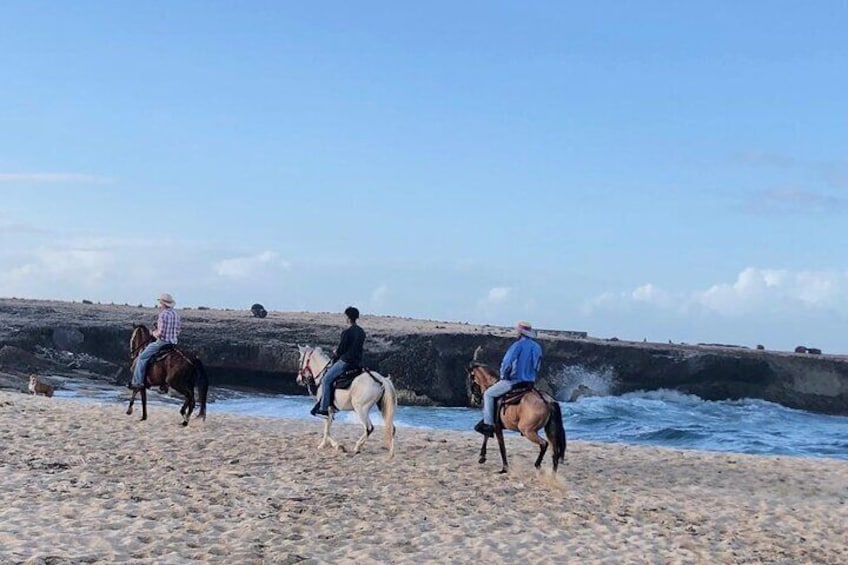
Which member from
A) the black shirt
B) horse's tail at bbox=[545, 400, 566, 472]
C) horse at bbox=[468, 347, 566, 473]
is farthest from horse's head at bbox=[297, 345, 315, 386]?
horse's tail at bbox=[545, 400, 566, 472]

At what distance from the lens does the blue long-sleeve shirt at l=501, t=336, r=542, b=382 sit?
14.4 metres

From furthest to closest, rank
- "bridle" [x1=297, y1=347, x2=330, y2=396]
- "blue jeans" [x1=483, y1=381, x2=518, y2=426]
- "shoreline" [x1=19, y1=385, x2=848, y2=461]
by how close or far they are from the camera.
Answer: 1. "shoreline" [x1=19, y1=385, x2=848, y2=461]
2. "bridle" [x1=297, y1=347, x2=330, y2=396]
3. "blue jeans" [x1=483, y1=381, x2=518, y2=426]

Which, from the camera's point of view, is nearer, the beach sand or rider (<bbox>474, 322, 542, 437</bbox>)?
the beach sand

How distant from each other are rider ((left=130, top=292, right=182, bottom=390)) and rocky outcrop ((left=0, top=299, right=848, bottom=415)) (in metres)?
17.2

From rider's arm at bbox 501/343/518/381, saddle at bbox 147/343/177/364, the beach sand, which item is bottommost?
the beach sand

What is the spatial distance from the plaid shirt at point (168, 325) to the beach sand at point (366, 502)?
1649mm

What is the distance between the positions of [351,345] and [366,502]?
13.5 ft

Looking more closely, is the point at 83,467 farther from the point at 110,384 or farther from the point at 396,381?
the point at 396,381

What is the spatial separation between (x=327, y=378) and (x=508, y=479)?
3554 mm

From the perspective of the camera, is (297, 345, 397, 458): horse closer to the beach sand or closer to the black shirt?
the black shirt

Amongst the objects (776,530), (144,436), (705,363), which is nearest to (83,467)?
(144,436)

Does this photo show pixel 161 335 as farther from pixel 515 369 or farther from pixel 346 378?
pixel 515 369

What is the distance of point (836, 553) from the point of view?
11625 millimetres

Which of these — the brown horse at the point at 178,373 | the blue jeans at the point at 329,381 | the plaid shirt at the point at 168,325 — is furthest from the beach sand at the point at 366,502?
the plaid shirt at the point at 168,325
